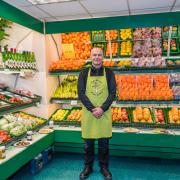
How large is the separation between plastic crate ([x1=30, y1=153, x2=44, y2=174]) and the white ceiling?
2437 mm

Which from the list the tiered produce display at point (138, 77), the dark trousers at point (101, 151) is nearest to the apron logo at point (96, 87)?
the dark trousers at point (101, 151)

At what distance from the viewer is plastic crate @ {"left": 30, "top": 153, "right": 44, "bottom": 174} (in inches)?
166

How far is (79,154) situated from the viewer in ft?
17.1

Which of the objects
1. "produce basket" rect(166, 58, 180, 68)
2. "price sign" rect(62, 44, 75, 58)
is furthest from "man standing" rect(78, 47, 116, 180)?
"price sign" rect(62, 44, 75, 58)

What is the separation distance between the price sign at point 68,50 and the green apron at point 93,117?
171 cm

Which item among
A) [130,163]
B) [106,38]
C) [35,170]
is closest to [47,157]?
[35,170]

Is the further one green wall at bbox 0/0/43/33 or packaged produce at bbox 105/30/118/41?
packaged produce at bbox 105/30/118/41

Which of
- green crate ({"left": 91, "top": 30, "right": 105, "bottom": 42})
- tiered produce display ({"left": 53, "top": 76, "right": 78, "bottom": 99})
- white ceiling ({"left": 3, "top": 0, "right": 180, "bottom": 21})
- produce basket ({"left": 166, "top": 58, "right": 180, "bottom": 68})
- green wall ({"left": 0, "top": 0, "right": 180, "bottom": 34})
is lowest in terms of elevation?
tiered produce display ({"left": 53, "top": 76, "right": 78, "bottom": 99})

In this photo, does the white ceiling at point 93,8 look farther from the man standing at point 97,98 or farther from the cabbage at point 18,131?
the cabbage at point 18,131

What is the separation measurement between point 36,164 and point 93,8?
2.72m

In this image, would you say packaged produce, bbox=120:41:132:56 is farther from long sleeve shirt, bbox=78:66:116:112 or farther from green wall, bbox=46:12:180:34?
long sleeve shirt, bbox=78:66:116:112

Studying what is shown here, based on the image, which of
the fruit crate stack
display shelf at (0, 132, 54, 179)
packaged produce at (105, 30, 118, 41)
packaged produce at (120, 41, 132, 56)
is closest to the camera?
display shelf at (0, 132, 54, 179)

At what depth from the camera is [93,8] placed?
14.3 ft

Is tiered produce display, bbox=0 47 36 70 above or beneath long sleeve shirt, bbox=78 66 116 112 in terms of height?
above
